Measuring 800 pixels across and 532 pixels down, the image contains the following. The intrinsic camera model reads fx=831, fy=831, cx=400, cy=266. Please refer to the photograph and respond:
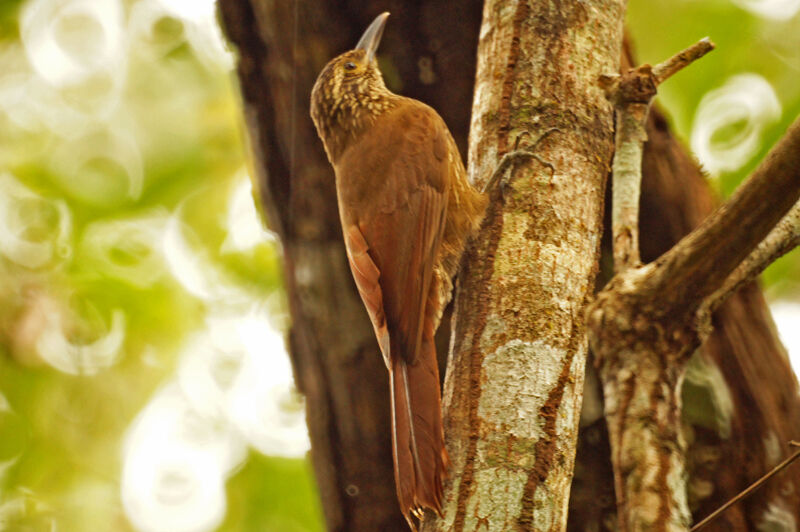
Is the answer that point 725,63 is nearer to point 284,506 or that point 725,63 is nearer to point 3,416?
point 284,506

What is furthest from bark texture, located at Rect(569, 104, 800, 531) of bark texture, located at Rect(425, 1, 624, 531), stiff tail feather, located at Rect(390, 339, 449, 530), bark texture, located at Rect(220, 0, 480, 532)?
stiff tail feather, located at Rect(390, 339, 449, 530)

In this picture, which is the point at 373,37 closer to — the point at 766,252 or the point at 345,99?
the point at 345,99

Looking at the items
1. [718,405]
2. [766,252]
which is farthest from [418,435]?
[718,405]

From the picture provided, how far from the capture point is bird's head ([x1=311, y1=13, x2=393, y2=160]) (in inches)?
116

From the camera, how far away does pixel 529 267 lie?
1715 millimetres

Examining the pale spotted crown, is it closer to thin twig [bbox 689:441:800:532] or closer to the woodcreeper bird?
the woodcreeper bird

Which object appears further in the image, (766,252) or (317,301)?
(317,301)

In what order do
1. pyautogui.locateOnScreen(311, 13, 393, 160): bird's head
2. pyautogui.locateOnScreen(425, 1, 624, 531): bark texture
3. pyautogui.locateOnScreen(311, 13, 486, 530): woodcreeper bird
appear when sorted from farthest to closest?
pyautogui.locateOnScreen(311, 13, 393, 160): bird's head → pyautogui.locateOnScreen(311, 13, 486, 530): woodcreeper bird → pyautogui.locateOnScreen(425, 1, 624, 531): bark texture

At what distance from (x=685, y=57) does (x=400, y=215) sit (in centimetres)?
90

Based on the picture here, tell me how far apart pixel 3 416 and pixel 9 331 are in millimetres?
461

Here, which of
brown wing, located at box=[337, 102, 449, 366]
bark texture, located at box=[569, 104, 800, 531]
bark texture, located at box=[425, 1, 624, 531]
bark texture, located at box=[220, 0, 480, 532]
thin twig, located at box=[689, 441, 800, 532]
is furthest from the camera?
bark texture, located at box=[220, 0, 480, 532]

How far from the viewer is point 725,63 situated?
3.73 metres

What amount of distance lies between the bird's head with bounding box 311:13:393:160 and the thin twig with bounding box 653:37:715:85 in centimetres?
114

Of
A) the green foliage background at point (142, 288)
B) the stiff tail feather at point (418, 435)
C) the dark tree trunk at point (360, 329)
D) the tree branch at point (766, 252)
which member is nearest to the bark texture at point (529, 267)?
the stiff tail feather at point (418, 435)
